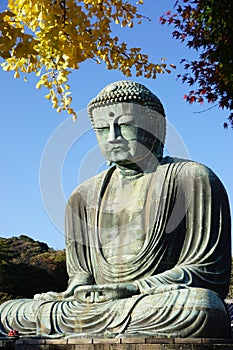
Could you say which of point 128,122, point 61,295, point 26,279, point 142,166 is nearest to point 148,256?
point 61,295

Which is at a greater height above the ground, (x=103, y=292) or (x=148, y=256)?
(x=148, y=256)

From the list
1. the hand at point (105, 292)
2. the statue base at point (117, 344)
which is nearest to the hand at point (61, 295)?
the hand at point (105, 292)

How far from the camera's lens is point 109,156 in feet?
23.5

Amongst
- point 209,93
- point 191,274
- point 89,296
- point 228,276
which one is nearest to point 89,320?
point 89,296

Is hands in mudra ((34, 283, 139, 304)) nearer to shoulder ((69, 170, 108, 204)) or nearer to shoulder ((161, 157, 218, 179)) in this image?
shoulder ((69, 170, 108, 204))

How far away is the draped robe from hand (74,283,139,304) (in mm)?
82

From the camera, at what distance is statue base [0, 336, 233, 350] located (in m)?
5.00

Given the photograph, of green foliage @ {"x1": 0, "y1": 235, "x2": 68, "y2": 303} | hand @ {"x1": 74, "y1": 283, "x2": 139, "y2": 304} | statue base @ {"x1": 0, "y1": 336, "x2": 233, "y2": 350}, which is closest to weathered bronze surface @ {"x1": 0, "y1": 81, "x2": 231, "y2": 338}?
hand @ {"x1": 74, "y1": 283, "x2": 139, "y2": 304}

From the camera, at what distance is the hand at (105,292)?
6.04m

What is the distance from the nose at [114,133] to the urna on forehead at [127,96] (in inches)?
12.2

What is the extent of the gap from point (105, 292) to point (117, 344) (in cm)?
108

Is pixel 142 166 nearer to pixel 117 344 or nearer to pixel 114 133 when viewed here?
pixel 114 133

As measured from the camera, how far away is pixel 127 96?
7121 mm

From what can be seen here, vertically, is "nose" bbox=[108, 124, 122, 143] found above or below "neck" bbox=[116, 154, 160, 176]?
above
